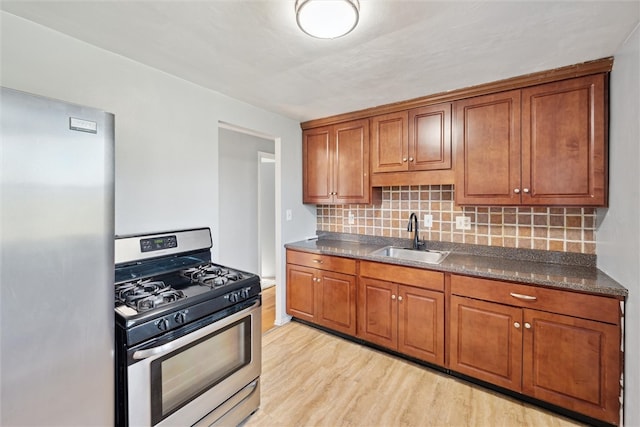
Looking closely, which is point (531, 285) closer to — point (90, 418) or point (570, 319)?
point (570, 319)

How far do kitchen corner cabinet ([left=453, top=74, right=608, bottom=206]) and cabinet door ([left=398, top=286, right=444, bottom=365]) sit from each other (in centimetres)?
85

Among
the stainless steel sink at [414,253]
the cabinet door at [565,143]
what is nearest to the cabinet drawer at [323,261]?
the stainless steel sink at [414,253]

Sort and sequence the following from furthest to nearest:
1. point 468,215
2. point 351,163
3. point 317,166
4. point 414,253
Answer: point 317,166 < point 351,163 < point 414,253 < point 468,215

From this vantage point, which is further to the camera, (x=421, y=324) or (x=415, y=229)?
(x=415, y=229)

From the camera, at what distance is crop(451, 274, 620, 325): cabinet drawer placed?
5.49 feet

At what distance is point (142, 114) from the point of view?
1925 millimetres

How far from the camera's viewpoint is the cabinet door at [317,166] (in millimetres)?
3205

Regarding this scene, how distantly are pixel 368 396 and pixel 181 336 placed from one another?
1386mm

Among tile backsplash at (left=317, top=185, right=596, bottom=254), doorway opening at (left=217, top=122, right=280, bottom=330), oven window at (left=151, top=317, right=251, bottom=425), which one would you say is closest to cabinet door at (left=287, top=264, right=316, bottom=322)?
doorway opening at (left=217, top=122, right=280, bottom=330)

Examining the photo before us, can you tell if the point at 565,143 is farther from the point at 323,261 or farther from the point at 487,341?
the point at 323,261

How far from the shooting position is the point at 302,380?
2225 millimetres

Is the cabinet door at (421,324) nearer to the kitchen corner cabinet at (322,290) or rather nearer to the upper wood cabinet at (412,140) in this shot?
the kitchen corner cabinet at (322,290)

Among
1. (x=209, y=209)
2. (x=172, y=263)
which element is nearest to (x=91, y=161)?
(x=172, y=263)

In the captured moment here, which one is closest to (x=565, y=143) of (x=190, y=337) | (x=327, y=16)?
(x=327, y=16)
